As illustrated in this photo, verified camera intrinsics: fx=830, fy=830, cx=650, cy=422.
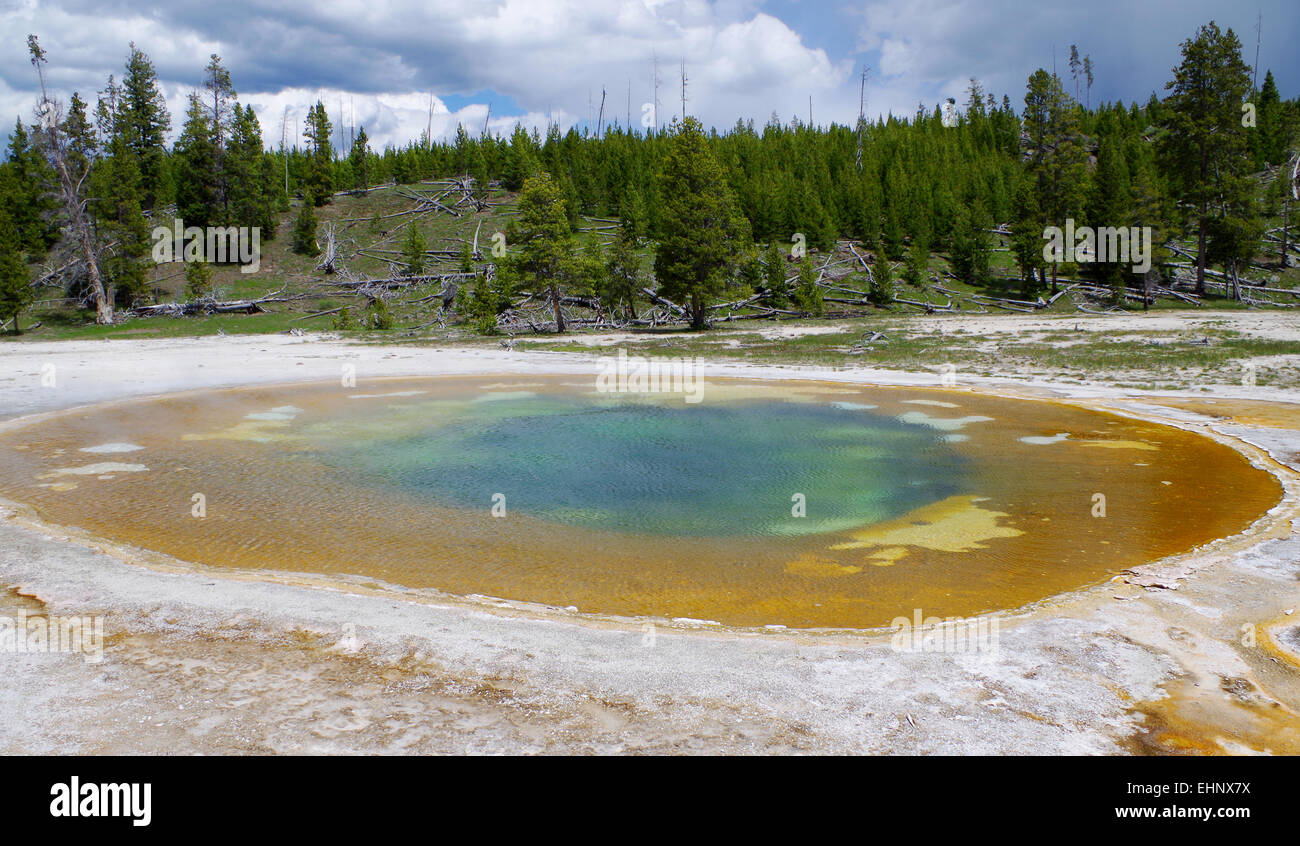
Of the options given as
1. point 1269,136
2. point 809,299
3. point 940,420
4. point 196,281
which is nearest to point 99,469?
point 940,420

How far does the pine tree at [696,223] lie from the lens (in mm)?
37312

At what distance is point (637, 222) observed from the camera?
58844mm

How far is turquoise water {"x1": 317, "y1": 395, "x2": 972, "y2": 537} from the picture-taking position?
11.1 m

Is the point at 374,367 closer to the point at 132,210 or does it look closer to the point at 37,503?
the point at 37,503

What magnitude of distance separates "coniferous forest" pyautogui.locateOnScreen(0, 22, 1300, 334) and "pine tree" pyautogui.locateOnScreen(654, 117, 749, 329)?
0.11 meters

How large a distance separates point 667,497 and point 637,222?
1945 inches

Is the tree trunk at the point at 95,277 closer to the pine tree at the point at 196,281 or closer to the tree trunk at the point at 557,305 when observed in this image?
the pine tree at the point at 196,281

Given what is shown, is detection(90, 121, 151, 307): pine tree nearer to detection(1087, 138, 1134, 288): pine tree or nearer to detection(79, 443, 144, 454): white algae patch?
detection(79, 443, 144, 454): white algae patch

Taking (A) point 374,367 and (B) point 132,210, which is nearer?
(A) point 374,367

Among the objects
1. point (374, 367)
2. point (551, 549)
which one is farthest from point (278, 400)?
point (551, 549)

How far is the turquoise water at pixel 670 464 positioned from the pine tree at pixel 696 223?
19.3 m

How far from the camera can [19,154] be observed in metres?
63.4

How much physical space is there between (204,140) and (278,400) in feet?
151

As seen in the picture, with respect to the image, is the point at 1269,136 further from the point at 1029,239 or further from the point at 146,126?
the point at 146,126
